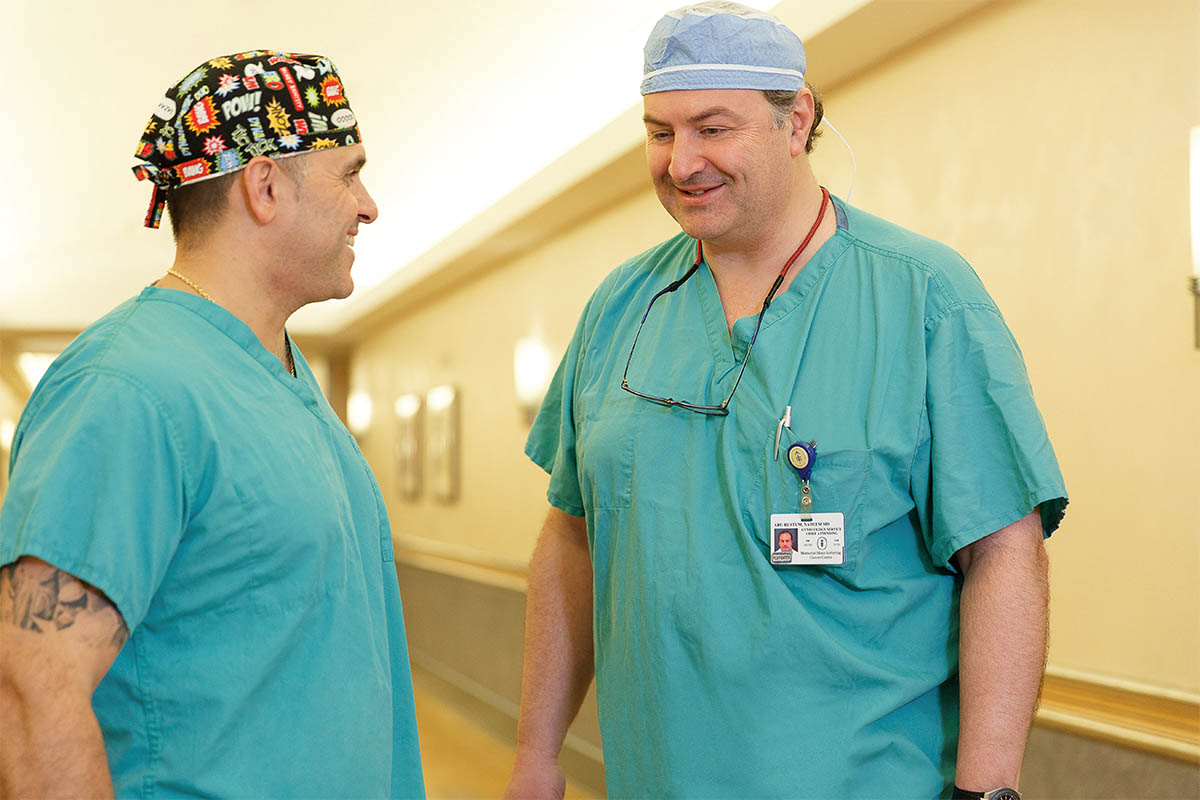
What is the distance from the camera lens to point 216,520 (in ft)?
4.02

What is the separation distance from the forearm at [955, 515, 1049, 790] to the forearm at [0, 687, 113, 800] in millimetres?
1032

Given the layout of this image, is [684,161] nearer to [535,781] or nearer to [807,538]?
[807,538]

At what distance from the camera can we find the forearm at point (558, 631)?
1.78 meters

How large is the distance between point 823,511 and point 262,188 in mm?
856

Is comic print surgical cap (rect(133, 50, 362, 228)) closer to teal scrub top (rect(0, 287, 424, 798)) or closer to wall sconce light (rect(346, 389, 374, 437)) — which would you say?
teal scrub top (rect(0, 287, 424, 798))

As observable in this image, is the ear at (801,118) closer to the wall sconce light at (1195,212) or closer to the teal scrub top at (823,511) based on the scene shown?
the teal scrub top at (823,511)

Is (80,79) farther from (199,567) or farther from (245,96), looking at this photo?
(199,567)

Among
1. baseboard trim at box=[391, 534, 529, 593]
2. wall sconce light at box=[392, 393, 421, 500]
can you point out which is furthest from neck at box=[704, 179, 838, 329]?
wall sconce light at box=[392, 393, 421, 500]

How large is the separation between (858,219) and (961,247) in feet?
5.24

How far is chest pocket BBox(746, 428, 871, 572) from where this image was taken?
142cm

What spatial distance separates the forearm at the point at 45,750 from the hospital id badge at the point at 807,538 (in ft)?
2.73

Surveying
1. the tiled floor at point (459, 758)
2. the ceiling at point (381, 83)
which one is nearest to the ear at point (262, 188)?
the ceiling at point (381, 83)

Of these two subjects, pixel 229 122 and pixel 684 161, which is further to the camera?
pixel 684 161

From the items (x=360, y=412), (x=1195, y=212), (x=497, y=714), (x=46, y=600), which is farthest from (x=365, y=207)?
(x=360, y=412)
